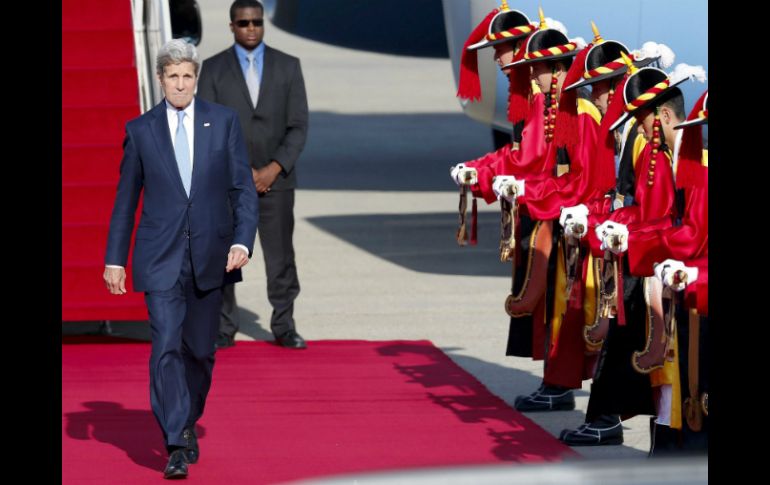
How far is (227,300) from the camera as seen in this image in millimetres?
8867

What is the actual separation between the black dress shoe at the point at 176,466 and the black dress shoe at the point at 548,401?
73.1 inches

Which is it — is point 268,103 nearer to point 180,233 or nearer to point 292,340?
point 292,340

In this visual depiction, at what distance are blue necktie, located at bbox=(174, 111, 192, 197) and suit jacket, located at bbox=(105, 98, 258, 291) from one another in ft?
0.09

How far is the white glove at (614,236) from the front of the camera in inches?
223

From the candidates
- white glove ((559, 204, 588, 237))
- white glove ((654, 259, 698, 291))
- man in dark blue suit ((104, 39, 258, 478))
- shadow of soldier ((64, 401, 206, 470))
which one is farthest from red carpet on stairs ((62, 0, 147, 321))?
white glove ((654, 259, 698, 291))

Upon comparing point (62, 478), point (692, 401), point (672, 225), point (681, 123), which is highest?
point (681, 123)

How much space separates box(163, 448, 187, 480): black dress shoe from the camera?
6043mm

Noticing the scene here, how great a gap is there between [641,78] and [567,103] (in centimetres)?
84

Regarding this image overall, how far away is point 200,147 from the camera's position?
615cm

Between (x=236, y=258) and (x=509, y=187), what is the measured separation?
54.7 inches

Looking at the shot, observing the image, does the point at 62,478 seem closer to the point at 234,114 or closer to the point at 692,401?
the point at 234,114

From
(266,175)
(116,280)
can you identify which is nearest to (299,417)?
(116,280)

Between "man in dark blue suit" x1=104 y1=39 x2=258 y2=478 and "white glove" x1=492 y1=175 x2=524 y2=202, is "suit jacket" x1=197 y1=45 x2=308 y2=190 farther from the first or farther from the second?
"man in dark blue suit" x1=104 y1=39 x2=258 y2=478
